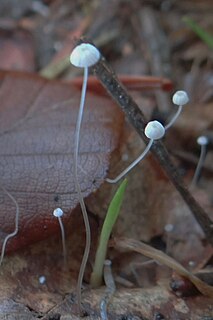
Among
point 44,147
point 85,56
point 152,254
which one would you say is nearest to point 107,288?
point 152,254

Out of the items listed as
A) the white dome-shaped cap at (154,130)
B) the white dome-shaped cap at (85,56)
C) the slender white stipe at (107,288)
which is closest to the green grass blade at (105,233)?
the slender white stipe at (107,288)

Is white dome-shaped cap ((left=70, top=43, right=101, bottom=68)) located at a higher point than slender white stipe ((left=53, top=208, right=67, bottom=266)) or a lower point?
higher

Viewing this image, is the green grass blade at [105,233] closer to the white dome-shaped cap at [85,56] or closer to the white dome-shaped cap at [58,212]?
the white dome-shaped cap at [58,212]

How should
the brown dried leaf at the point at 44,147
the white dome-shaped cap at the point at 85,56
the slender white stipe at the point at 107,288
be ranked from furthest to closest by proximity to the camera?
the brown dried leaf at the point at 44,147 < the slender white stipe at the point at 107,288 < the white dome-shaped cap at the point at 85,56

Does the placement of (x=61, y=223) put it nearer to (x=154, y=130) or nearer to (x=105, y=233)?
(x=105, y=233)

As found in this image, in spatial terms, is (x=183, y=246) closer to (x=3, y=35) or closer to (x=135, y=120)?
(x=135, y=120)

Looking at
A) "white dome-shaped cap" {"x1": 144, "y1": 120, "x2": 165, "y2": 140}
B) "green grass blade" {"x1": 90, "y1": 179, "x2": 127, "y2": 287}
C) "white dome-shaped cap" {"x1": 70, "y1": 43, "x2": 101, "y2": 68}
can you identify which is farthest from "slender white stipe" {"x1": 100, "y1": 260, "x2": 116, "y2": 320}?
"white dome-shaped cap" {"x1": 70, "y1": 43, "x2": 101, "y2": 68}

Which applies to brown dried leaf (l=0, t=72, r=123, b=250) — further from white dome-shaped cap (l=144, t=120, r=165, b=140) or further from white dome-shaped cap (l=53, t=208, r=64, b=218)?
white dome-shaped cap (l=144, t=120, r=165, b=140)

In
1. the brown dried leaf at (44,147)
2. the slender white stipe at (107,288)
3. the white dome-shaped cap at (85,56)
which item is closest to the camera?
the white dome-shaped cap at (85,56)
